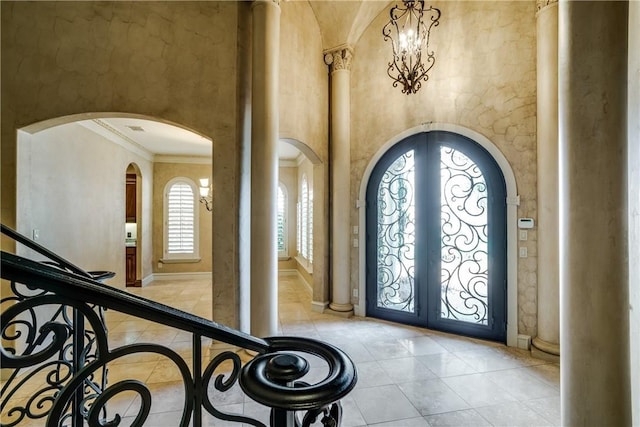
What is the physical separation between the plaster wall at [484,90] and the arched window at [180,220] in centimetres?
499

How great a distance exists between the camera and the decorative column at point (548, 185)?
11.0ft

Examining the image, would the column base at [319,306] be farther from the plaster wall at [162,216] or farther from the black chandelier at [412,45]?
the plaster wall at [162,216]

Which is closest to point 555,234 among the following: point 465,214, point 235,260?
point 465,214

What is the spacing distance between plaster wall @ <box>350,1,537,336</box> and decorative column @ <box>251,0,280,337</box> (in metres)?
1.83

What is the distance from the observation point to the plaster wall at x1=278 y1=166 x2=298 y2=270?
314 inches

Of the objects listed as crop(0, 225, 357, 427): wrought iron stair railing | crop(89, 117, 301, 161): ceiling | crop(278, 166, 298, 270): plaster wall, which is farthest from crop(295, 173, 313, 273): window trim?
crop(0, 225, 357, 427): wrought iron stair railing

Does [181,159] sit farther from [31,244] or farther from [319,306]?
[31,244]

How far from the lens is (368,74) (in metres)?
4.70

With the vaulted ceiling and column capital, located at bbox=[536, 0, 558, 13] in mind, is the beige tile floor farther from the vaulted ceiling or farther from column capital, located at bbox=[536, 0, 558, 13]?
the vaulted ceiling

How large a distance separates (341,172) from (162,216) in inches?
196

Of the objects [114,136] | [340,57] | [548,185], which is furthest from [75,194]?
[548,185]

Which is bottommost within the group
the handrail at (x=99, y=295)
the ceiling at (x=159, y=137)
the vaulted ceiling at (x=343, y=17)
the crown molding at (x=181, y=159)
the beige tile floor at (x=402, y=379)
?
the beige tile floor at (x=402, y=379)

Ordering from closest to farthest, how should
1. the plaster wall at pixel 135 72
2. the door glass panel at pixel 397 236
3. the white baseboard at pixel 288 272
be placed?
1. the plaster wall at pixel 135 72
2. the door glass panel at pixel 397 236
3. the white baseboard at pixel 288 272

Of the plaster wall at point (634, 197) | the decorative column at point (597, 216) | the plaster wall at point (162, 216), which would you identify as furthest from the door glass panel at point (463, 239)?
the plaster wall at point (162, 216)
